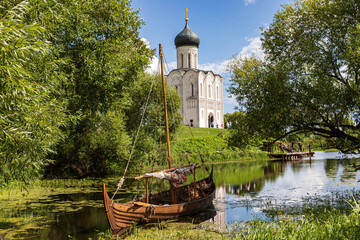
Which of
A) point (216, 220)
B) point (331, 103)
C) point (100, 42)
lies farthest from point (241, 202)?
point (100, 42)

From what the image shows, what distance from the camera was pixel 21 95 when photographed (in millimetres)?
6199

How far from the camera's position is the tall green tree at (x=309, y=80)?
10.6 m

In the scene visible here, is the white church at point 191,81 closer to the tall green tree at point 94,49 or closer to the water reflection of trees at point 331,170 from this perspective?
the water reflection of trees at point 331,170

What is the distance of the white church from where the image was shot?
192ft

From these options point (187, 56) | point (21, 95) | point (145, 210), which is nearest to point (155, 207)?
point (145, 210)

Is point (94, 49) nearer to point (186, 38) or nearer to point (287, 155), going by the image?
point (287, 155)

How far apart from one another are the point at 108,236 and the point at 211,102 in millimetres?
54197

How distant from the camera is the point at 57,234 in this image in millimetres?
9789

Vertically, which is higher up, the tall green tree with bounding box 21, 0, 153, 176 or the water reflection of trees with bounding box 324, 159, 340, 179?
the tall green tree with bounding box 21, 0, 153, 176

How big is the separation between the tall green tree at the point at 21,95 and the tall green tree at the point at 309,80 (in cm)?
716

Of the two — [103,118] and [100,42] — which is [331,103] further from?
[103,118]

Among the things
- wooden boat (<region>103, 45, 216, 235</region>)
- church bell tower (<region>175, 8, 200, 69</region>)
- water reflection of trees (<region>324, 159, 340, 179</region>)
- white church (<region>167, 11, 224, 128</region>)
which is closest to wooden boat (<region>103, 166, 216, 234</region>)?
wooden boat (<region>103, 45, 216, 235</region>)

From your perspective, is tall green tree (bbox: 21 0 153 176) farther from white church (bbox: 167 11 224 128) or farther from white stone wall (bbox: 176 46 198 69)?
white stone wall (bbox: 176 46 198 69)

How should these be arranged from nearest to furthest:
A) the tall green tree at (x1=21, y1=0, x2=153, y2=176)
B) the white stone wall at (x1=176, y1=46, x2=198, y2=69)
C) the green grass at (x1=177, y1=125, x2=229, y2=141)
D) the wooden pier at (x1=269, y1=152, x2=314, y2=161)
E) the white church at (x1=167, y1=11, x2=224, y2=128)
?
1. the tall green tree at (x1=21, y1=0, x2=153, y2=176)
2. the wooden pier at (x1=269, y1=152, x2=314, y2=161)
3. the green grass at (x1=177, y1=125, x2=229, y2=141)
4. the white church at (x1=167, y1=11, x2=224, y2=128)
5. the white stone wall at (x1=176, y1=46, x2=198, y2=69)
